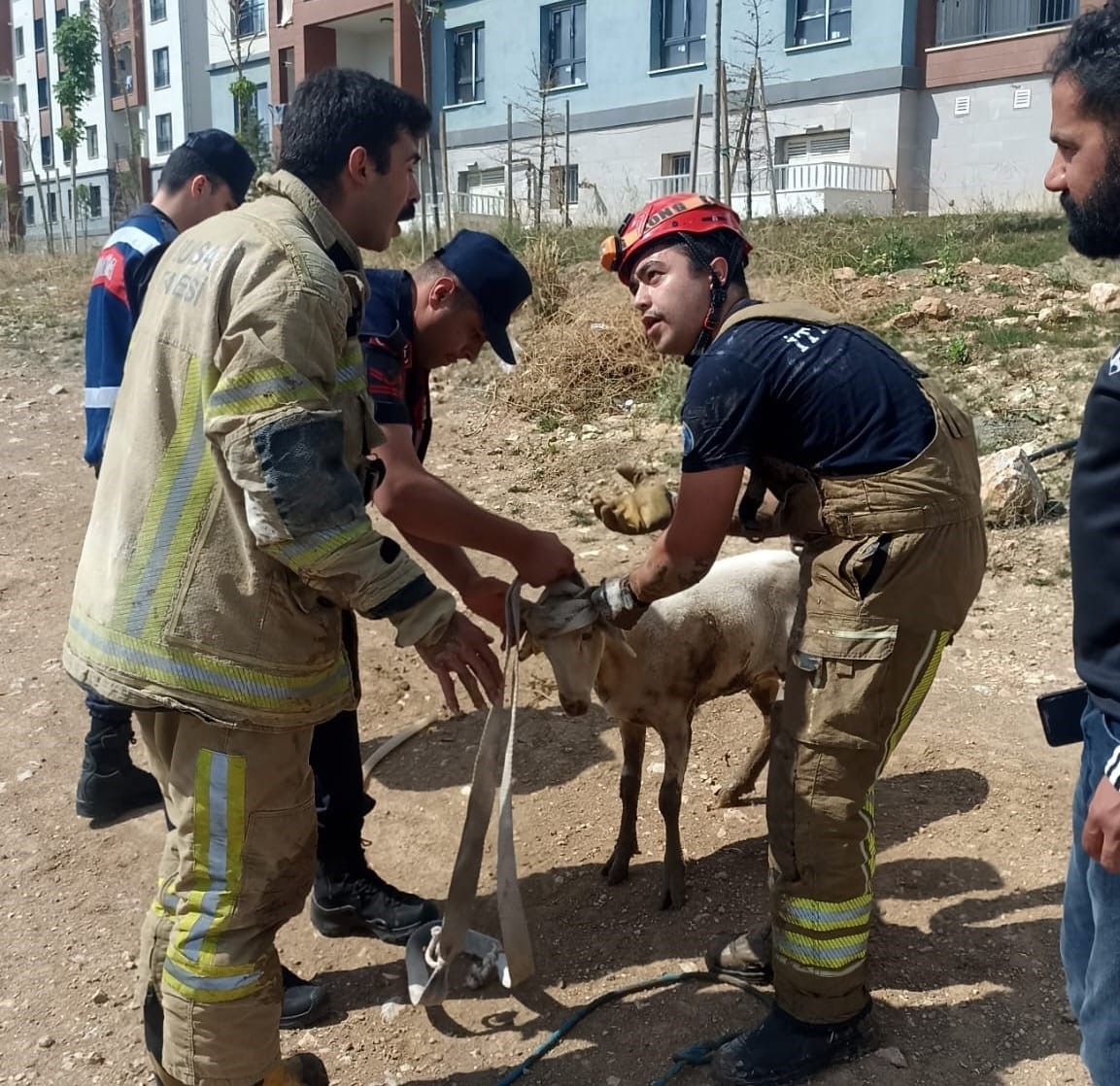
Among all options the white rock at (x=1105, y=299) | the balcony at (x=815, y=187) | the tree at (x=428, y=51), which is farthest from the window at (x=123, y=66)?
the white rock at (x=1105, y=299)

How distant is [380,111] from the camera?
2582 mm

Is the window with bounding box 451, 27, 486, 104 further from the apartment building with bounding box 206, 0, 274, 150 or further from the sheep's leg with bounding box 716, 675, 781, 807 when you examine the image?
the sheep's leg with bounding box 716, 675, 781, 807

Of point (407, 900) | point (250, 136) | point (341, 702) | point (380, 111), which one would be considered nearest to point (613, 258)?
point (380, 111)

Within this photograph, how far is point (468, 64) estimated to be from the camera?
1244 inches

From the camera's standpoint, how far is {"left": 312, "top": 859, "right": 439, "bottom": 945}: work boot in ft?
11.8

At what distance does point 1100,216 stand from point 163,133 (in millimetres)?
45824

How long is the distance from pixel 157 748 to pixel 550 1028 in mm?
1481

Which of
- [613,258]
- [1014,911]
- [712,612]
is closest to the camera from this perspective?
[613,258]

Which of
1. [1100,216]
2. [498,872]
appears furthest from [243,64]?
[1100,216]

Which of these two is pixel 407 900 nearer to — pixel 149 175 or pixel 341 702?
pixel 341 702

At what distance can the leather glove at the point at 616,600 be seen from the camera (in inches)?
122

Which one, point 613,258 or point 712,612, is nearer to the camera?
point 613,258

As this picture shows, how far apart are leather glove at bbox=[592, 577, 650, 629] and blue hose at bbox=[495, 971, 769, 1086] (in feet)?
3.72

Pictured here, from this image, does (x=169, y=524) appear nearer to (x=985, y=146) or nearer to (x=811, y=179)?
(x=811, y=179)
